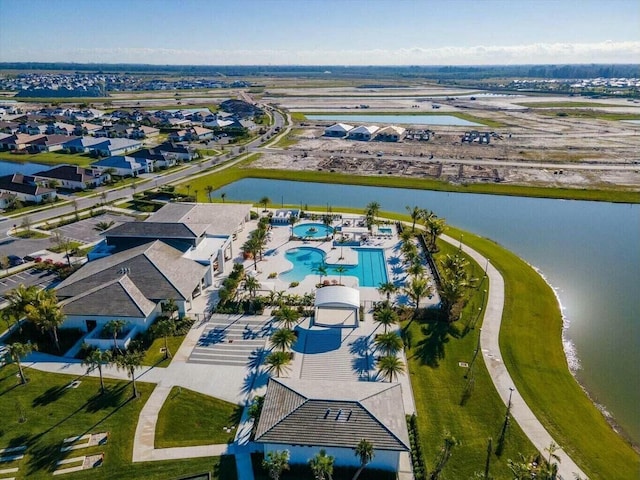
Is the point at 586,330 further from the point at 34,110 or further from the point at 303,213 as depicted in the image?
the point at 34,110

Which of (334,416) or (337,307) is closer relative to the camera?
(334,416)

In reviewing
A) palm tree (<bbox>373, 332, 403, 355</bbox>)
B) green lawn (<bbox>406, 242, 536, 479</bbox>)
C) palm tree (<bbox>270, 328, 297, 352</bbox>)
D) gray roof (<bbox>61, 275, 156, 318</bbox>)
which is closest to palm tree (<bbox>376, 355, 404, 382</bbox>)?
palm tree (<bbox>373, 332, 403, 355</bbox>)

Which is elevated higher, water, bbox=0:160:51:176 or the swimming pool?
water, bbox=0:160:51:176

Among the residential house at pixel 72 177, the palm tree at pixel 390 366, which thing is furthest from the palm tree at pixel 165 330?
the residential house at pixel 72 177

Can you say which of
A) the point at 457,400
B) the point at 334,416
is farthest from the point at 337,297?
the point at 334,416

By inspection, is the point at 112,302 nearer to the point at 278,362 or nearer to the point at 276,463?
the point at 278,362

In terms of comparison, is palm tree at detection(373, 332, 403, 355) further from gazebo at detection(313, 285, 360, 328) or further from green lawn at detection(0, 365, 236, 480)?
green lawn at detection(0, 365, 236, 480)

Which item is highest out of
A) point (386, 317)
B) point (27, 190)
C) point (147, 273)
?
point (27, 190)

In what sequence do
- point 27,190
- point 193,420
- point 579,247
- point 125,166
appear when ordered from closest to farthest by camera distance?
1. point 193,420
2. point 579,247
3. point 27,190
4. point 125,166
